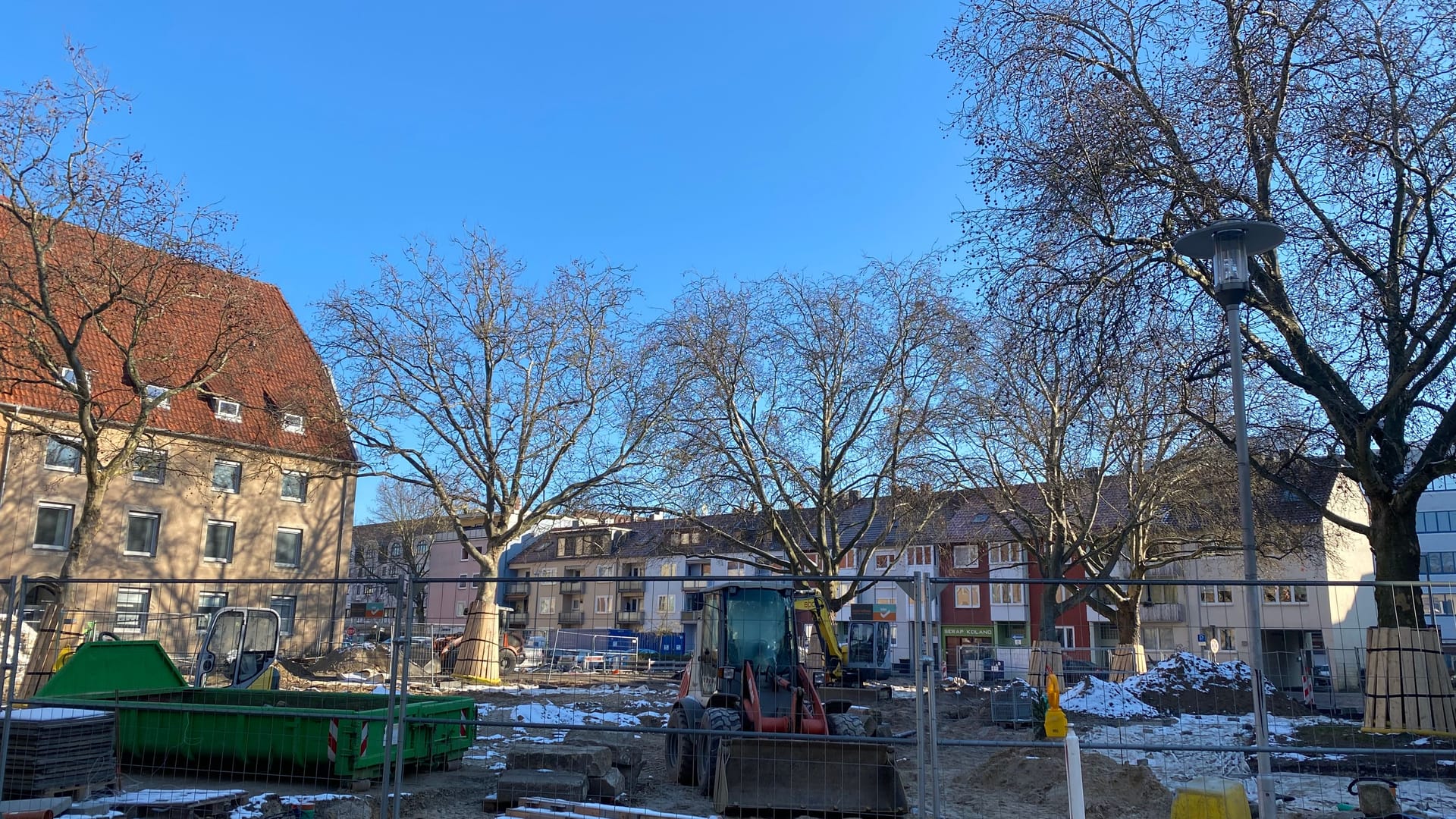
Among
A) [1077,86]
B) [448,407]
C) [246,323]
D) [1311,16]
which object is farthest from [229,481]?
[1311,16]

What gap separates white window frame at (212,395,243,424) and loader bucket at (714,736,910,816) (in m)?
36.3

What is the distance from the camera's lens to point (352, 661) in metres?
33.8

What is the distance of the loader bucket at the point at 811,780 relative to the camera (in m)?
10.1

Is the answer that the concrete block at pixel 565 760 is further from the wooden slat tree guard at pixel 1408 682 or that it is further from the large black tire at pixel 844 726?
the wooden slat tree guard at pixel 1408 682

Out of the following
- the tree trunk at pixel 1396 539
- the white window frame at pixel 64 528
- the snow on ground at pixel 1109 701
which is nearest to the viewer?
the snow on ground at pixel 1109 701

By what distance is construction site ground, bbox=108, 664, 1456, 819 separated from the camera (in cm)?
1038

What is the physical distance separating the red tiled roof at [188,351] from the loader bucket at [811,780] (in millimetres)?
17233

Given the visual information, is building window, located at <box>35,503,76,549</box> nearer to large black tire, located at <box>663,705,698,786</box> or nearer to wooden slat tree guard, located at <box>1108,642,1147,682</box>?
large black tire, located at <box>663,705,698,786</box>

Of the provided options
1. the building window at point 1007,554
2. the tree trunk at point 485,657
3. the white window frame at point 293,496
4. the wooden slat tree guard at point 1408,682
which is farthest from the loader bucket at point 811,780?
the building window at point 1007,554

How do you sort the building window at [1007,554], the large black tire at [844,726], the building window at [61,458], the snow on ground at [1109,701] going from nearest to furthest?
the snow on ground at [1109,701] → the large black tire at [844,726] → the building window at [61,458] → the building window at [1007,554]

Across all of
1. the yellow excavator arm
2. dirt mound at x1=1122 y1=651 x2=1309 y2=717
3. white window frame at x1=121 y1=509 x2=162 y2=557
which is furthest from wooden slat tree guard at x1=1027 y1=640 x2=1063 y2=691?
white window frame at x1=121 y1=509 x2=162 y2=557

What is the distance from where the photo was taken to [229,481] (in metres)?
40.2

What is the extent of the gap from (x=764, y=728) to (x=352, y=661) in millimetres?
25704

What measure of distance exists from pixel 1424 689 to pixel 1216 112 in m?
8.62
